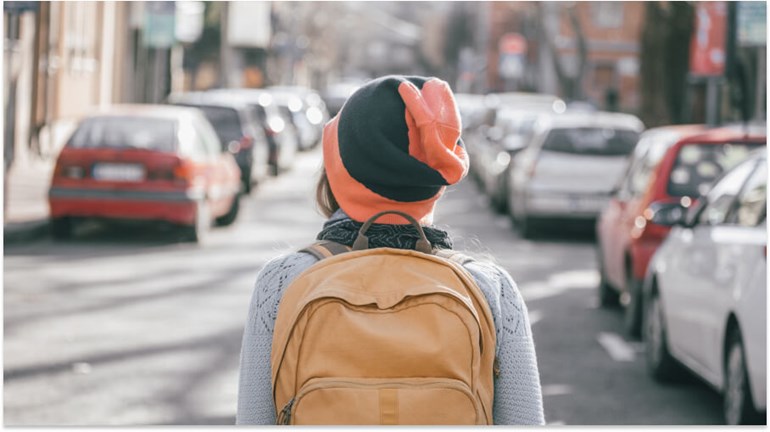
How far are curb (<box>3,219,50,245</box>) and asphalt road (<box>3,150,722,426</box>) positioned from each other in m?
0.14

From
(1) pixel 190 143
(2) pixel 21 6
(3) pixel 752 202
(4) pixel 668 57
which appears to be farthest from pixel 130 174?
(4) pixel 668 57

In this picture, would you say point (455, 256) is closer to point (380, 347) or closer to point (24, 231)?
point (380, 347)

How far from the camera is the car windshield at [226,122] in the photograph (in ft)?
74.8

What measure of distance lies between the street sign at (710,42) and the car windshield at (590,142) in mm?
3775

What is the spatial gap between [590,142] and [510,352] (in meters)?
15.3

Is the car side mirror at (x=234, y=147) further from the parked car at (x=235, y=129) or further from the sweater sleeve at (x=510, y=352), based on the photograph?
the sweater sleeve at (x=510, y=352)

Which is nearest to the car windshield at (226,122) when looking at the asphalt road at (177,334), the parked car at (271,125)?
the parked car at (271,125)

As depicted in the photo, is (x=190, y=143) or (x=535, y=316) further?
(x=190, y=143)

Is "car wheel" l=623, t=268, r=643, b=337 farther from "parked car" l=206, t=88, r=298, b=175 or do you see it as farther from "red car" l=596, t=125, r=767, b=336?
"parked car" l=206, t=88, r=298, b=175

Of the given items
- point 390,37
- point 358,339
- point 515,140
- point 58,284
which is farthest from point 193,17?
point 390,37

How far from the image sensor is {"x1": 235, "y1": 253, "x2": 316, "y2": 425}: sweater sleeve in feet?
9.04

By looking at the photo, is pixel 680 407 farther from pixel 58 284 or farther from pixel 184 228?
pixel 184 228

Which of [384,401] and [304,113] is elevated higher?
[384,401]

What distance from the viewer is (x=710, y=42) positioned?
22109mm
